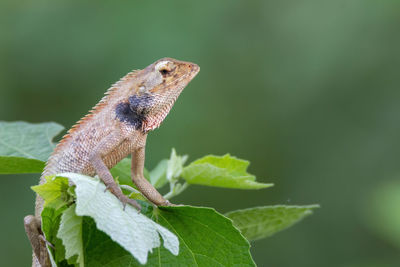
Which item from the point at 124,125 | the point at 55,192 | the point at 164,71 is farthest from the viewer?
the point at 164,71

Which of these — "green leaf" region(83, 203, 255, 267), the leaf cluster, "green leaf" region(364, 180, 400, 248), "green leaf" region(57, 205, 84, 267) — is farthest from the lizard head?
"green leaf" region(364, 180, 400, 248)

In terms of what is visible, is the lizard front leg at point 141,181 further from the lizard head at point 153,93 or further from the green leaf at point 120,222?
the green leaf at point 120,222

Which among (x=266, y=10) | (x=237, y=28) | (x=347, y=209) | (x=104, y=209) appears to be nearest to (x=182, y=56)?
(x=237, y=28)

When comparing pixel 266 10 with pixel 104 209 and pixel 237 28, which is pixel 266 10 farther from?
pixel 104 209

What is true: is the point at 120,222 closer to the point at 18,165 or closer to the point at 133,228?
the point at 133,228

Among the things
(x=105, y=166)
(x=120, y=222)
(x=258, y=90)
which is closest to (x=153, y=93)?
(x=105, y=166)

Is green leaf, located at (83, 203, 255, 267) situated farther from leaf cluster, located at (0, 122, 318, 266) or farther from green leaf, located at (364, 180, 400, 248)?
green leaf, located at (364, 180, 400, 248)
